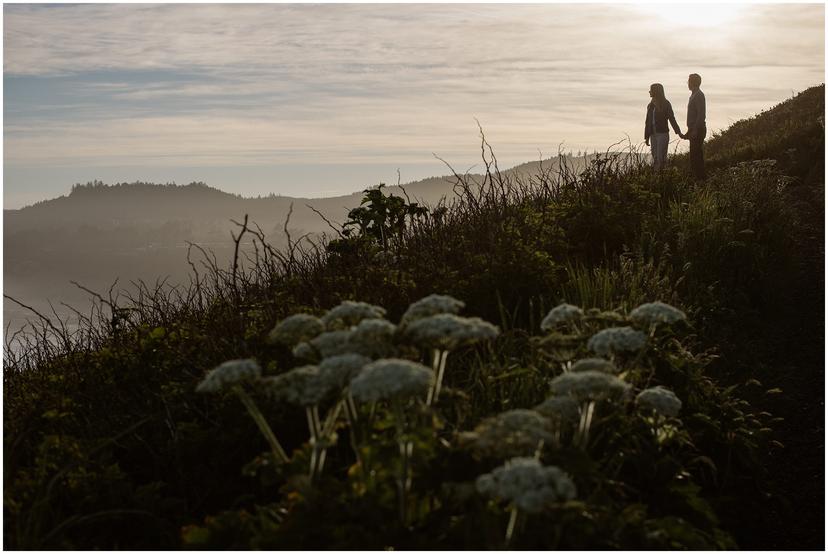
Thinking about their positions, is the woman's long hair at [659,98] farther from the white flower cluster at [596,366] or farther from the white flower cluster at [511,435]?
the white flower cluster at [511,435]

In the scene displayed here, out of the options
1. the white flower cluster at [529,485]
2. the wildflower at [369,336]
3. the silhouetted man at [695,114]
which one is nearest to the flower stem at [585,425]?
the white flower cluster at [529,485]

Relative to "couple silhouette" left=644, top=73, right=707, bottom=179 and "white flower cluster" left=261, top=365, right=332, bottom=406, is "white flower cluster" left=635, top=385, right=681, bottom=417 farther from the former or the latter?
"couple silhouette" left=644, top=73, right=707, bottom=179

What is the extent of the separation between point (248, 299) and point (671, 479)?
16.6ft

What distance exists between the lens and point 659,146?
16.7 m

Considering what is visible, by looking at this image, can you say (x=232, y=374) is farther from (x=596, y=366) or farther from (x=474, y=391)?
(x=474, y=391)

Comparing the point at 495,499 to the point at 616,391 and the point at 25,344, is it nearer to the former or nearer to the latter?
the point at 616,391

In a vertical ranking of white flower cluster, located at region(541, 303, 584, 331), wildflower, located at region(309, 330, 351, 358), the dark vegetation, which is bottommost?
the dark vegetation

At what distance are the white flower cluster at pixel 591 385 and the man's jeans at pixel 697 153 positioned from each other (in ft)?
47.2

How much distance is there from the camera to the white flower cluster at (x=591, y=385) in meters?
3.43

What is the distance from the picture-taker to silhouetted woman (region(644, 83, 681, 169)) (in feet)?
54.7

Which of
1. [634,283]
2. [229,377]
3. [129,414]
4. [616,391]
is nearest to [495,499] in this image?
[616,391]

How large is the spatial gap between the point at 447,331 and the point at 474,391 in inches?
86.0

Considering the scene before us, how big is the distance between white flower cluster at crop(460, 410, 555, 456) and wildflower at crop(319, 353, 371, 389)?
0.52m

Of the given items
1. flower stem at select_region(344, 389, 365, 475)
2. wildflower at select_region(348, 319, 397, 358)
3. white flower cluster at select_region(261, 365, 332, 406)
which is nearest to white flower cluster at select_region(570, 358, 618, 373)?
wildflower at select_region(348, 319, 397, 358)
